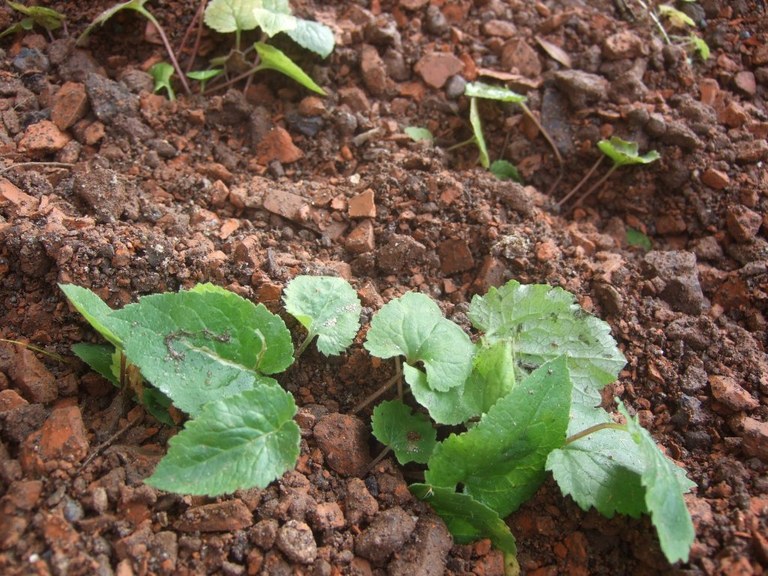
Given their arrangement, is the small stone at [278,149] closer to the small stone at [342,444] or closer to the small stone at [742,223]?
the small stone at [342,444]

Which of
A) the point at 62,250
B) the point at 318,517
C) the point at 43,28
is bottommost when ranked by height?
the point at 318,517

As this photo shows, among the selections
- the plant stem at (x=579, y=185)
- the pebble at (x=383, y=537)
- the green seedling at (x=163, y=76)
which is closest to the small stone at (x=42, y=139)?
the green seedling at (x=163, y=76)

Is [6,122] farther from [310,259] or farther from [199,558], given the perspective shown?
[199,558]

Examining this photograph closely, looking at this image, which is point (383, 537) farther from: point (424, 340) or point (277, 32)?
point (277, 32)

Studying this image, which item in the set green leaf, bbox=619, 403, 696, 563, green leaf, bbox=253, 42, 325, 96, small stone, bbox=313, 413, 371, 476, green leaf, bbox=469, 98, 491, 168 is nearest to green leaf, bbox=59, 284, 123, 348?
small stone, bbox=313, 413, 371, 476

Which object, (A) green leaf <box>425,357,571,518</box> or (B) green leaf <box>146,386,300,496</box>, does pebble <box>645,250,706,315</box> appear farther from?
(B) green leaf <box>146,386,300,496</box>

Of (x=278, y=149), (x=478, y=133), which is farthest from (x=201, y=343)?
(x=478, y=133)

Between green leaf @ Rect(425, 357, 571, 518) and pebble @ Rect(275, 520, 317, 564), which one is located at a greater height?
green leaf @ Rect(425, 357, 571, 518)

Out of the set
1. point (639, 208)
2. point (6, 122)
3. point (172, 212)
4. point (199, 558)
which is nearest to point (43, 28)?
point (6, 122)
